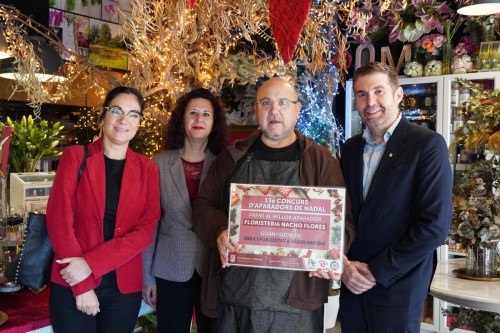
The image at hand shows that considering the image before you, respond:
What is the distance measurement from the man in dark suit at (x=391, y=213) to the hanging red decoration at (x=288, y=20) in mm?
438

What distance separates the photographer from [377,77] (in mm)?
2170

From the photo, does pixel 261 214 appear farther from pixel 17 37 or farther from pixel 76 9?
pixel 76 9

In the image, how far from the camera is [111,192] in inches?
83.8

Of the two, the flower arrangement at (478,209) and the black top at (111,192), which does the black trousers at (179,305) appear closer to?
the black top at (111,192)

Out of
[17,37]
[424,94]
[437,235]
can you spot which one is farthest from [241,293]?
[424,94]

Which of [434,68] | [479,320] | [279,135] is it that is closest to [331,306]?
[479,320]

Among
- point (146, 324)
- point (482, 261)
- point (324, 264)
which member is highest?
point (324, 264)

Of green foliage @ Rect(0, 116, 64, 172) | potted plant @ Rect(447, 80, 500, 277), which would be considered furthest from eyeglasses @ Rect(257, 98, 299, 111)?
green foliage @ Rect(0, 116, 64, 172)

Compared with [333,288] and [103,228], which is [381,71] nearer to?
[103,228]

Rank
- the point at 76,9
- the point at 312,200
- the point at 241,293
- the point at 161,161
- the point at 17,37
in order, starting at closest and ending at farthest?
the point at 312,200
the point at 241,293
the point at 161,161
the point at 17,37
the point at 76,9

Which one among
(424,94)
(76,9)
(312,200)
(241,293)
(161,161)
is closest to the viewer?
(312,200)

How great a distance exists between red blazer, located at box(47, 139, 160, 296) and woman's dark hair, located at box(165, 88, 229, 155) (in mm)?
455

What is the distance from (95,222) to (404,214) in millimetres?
1275

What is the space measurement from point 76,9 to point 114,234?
20.1ft
